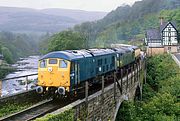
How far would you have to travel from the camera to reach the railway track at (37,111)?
1500 centimetres

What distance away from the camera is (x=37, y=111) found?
16.7m

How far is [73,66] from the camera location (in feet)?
63.4

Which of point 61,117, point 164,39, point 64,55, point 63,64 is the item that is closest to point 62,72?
point 63,64

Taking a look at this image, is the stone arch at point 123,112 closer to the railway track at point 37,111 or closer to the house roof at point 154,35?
the railway track at point 37,111

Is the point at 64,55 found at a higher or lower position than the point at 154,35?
lower

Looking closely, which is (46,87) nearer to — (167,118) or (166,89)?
(167,118)

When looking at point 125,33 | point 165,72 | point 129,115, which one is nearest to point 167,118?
point 129,115

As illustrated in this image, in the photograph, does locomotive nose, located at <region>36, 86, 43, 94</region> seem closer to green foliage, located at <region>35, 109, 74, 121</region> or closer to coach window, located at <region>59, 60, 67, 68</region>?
coach window, located at <region>59, 60, 67, 68</region>

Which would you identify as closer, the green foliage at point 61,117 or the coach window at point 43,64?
the green foliage at point 61,117

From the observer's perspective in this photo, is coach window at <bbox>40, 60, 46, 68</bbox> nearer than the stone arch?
Yes

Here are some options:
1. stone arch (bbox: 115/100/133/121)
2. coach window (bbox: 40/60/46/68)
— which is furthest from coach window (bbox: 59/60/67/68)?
stone arch (bbox: 115/100/133/121)

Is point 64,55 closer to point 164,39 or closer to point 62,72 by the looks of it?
point 62,72

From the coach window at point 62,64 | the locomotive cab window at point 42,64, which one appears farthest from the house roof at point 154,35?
the coach window at point 62,64

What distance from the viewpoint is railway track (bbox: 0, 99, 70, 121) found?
591 inches
